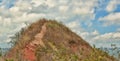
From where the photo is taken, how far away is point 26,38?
59094 mm

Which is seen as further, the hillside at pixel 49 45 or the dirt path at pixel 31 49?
the dirt path at pixel 31 49

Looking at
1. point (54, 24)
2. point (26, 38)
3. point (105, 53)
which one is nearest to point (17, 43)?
point (26, 38)

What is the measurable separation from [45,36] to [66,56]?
576 cm

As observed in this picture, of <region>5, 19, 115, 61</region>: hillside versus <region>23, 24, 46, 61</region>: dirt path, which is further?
<region>23, 24, 46, 61</region>: dirt path

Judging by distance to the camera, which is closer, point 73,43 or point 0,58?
point 0,58

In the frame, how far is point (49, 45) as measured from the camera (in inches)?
2228

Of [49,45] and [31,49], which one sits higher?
[49,45]

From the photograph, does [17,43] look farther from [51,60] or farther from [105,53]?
[105,53]

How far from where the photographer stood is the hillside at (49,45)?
181 ft

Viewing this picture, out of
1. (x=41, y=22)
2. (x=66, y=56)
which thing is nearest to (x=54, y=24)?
(x=41, y=22)

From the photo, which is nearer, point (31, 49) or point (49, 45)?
point (49, 45)

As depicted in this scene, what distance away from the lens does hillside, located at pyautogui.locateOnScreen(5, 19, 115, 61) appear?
55281 mm

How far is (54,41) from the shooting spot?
57.7 m

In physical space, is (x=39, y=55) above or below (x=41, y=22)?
below
